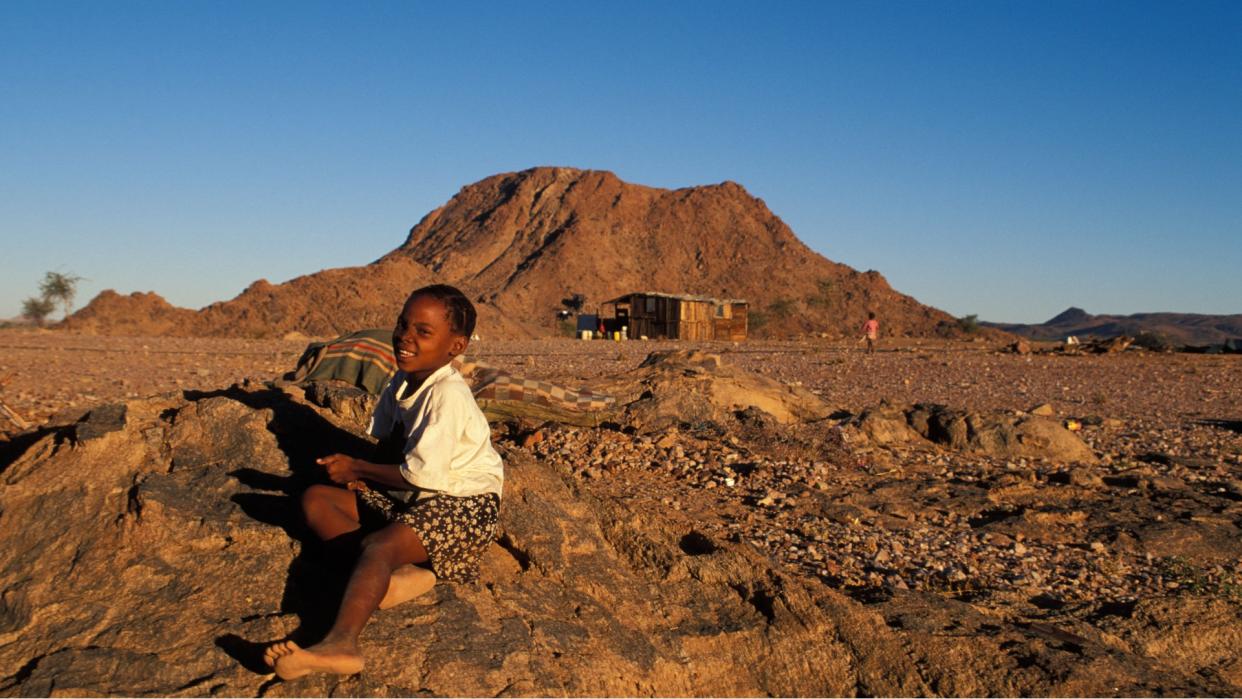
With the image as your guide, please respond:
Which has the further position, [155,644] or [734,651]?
[734,651]

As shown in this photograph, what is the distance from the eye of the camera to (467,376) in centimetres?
917

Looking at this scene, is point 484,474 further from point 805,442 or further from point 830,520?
point 805,442

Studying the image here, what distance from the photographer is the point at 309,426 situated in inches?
175

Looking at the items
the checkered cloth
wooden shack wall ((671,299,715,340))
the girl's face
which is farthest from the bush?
the girl's face

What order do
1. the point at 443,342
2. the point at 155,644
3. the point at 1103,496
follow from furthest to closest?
the point at 1103,496, the point at 443,342, the point at 155,644

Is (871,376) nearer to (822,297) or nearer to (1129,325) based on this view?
(822,297)

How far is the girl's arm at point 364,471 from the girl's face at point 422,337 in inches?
14.5

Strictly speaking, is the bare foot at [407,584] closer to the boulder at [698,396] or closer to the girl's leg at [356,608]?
the girl's leg at [356,608]

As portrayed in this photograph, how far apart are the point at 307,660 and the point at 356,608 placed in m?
0.25

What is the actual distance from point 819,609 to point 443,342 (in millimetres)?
1747

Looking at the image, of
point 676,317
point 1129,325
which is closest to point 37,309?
point 676,317

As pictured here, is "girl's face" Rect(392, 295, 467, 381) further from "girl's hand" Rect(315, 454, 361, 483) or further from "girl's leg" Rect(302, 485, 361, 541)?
"girl's leg" Rect(302, 485, 361, 541)

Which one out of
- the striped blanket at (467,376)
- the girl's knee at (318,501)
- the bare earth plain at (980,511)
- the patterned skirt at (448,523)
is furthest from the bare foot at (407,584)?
the striped blanket at (467,376)

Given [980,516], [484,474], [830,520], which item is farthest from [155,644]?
[980,516]
